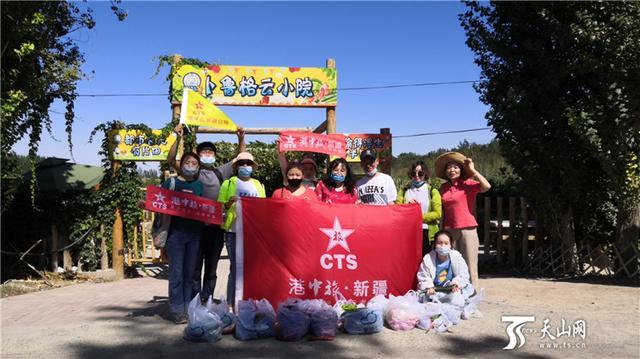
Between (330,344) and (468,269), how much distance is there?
2.16 metres

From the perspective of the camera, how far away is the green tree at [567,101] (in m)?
7.94

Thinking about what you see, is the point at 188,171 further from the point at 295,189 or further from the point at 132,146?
the point at 132,146

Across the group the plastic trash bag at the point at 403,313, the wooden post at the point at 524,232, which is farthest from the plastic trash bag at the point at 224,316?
the wooden post at the point at 524,232

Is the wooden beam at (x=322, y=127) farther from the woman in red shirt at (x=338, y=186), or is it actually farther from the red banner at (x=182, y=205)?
the red banner at (x=182, y=205)

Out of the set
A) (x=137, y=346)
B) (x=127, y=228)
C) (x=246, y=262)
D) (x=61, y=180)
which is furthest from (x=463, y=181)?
(x=61, y=180)

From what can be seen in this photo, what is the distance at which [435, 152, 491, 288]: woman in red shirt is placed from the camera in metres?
5.78

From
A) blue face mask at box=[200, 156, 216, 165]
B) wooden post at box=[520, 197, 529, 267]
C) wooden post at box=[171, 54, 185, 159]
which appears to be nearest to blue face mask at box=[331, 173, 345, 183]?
blue face mask at box=[200, 156, 216, 165]

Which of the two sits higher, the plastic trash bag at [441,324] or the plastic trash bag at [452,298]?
the plastic trash bag at [452,298]

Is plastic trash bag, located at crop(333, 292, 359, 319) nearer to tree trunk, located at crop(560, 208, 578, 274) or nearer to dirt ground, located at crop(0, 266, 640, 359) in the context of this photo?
dirt ground, located at crop(0, 266, 640, 359)

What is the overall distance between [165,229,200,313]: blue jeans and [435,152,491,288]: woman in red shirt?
289 centimetres

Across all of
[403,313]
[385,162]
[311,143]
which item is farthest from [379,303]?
[385,162]

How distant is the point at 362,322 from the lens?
4.62 m

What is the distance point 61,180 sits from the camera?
10703mm

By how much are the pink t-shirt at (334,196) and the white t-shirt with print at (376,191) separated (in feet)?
0.77
